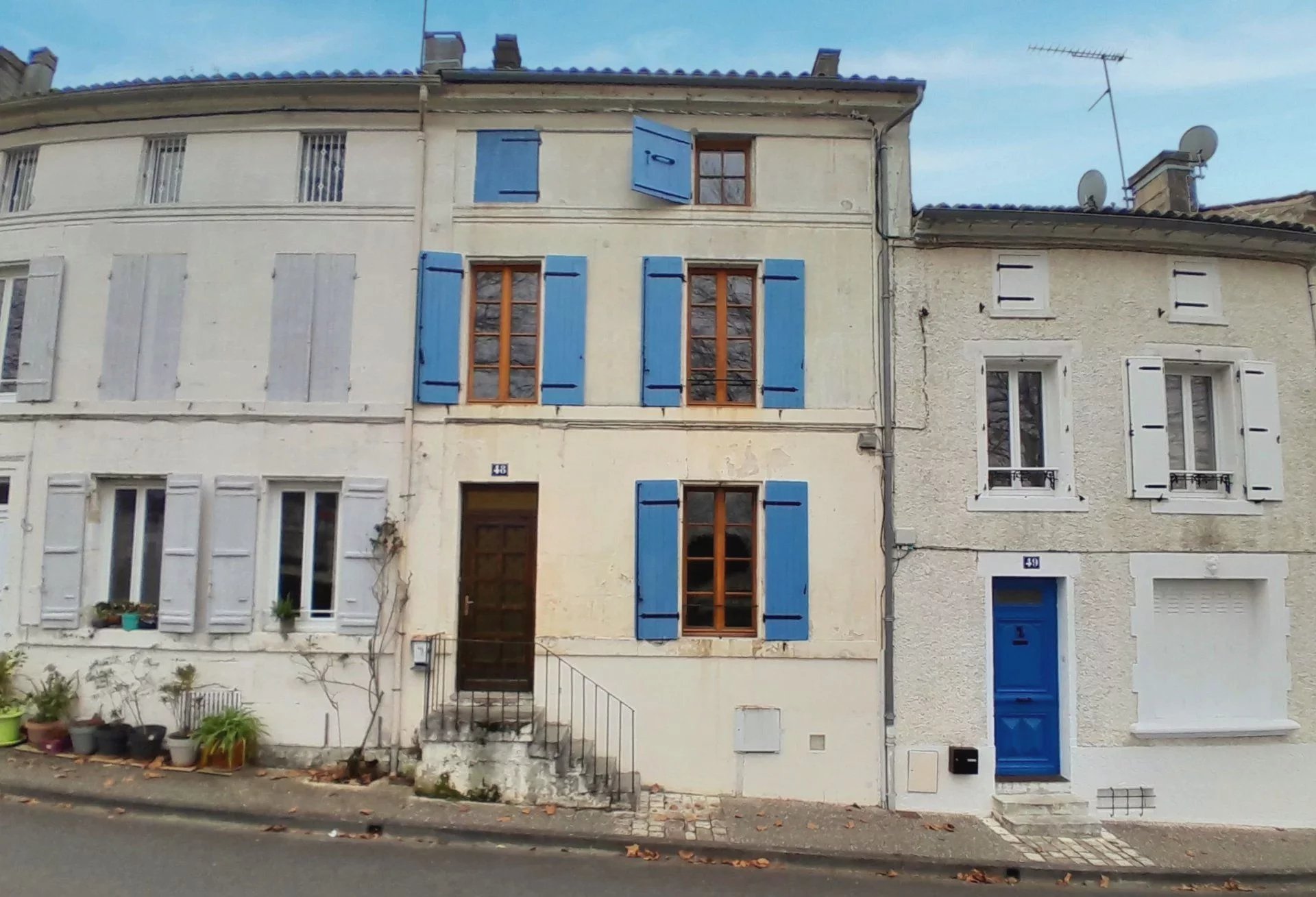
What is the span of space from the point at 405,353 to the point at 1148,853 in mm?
8413

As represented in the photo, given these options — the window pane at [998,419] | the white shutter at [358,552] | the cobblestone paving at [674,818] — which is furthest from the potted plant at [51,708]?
the window pane at [998,419]

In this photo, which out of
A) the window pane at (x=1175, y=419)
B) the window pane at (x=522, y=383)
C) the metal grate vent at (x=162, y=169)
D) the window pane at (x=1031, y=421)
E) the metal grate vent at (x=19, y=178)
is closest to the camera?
the window pane at (x=522, y=383)

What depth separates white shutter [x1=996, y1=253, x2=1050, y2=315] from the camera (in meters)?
8.08

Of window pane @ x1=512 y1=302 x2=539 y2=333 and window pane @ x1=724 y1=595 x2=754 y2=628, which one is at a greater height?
window pane @ x1=512 y1=302 x2=539 y2=333

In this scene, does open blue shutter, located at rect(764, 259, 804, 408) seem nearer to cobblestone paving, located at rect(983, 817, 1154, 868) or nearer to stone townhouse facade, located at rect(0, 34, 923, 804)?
stone townhouse facade, located at rect(0, 34, 923, 804)

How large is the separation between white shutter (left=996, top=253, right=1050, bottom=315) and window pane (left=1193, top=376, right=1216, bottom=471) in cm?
205

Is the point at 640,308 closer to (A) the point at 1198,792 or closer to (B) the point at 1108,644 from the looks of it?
(B) the point at 1108,644

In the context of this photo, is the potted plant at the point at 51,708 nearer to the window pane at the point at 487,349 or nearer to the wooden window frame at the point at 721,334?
the window pane at the point at 487,349

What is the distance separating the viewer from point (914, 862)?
6266mm

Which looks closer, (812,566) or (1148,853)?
(1148,853)

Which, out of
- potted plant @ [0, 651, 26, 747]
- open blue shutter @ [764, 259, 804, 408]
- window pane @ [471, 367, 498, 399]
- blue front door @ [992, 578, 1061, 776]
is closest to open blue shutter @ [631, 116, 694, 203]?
open blue shutter @ [764, 259, 804, 408]

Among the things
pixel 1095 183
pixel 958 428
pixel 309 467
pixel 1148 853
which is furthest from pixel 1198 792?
pixel 309 467

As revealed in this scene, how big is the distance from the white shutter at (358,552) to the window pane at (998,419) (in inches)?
249

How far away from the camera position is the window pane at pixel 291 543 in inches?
315
